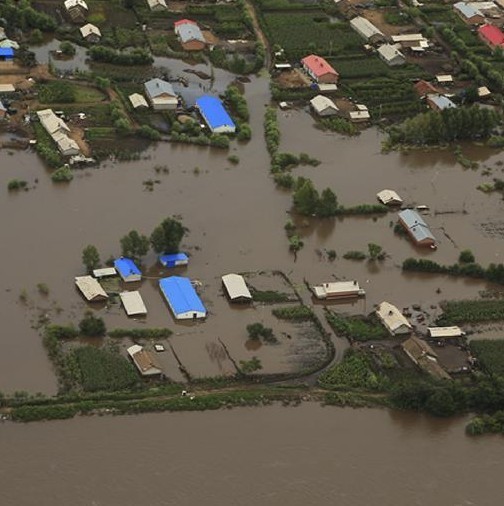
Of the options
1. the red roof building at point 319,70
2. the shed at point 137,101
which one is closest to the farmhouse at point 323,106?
the red roof building at point 319,70

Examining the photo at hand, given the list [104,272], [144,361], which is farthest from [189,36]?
[144,361]

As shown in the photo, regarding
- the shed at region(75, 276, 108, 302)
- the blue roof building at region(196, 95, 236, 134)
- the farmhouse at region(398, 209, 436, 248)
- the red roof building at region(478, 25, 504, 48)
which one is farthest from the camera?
the red roof building at region(478, 25, 504, 48)

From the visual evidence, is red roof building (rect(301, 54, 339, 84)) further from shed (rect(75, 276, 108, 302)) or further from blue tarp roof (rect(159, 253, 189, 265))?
shed (rect(75, 276, 108, 302))

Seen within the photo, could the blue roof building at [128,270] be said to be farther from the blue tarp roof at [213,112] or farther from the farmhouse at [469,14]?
the farmhouse at [469,14]

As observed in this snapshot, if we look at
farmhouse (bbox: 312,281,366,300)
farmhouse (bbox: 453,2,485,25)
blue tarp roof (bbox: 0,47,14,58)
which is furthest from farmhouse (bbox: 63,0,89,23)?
farmhouse (bbox: 312,281,366,300)

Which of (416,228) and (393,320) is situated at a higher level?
(416,228)

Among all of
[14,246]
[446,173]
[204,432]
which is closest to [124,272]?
[14,246]

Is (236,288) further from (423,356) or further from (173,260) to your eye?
(423,356)
